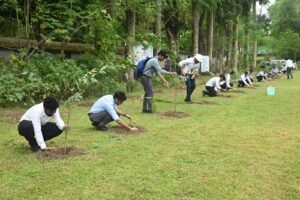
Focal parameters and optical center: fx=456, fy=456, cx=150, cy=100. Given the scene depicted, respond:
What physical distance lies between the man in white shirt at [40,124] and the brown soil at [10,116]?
3.44 meters

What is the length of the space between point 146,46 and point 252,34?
2399 centimetres

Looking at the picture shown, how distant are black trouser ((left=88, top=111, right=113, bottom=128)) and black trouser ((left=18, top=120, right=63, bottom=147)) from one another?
189 centimetres

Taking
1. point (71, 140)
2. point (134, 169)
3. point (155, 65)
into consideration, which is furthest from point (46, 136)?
point (155, 65)

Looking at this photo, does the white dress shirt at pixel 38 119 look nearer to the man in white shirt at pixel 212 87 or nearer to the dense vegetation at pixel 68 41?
the dense vegetation at pixel 68 41

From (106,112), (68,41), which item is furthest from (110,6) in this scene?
(106,112)

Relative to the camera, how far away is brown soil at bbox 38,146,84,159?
7.05m

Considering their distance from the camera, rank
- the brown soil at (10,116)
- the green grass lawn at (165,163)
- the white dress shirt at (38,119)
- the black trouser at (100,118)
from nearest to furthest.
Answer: the green grass lawn at (165,163), the white dress shirt at (38,119), the black trouser at (100,118), the brown soil at (10,116)

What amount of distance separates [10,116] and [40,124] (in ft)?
15.2

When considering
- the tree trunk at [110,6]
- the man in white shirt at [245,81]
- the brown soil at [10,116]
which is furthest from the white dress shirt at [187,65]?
the man in white shirt at [245,81]

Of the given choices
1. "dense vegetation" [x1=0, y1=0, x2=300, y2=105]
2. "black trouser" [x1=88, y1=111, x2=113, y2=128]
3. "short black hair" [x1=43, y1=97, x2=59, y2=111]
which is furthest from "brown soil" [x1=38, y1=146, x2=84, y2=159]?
"black trouser" [x1=88, y1=111, x2=113, y2=128]

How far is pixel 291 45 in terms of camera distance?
65.9 meters

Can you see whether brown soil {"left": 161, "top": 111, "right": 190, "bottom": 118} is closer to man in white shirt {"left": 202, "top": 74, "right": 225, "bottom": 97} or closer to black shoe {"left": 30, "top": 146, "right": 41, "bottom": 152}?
black shoe {"left": 30, "top": 146, "right": 41, "bottom": 152}

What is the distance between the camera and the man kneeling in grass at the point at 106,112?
29.2 feet

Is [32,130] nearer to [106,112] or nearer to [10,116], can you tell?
[106,112]
